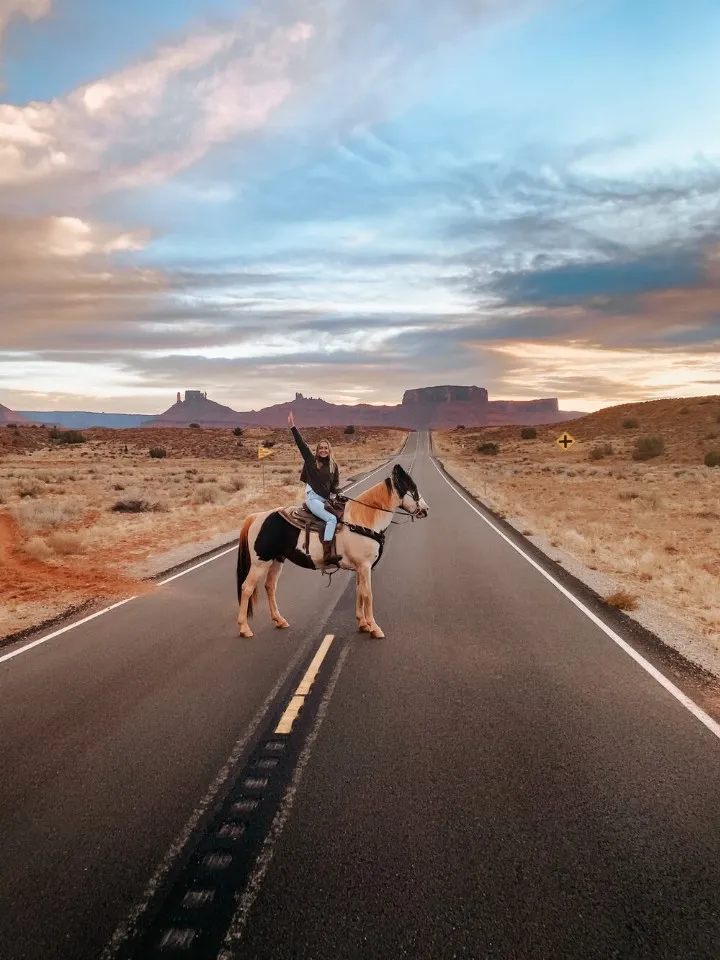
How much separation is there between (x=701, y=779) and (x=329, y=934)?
3.40m

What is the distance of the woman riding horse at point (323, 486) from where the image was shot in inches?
328

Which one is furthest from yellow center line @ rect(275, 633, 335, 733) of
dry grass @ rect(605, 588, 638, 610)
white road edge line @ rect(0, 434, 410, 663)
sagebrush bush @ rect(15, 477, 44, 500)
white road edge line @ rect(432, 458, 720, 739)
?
sagebrush bush @ rect(15, 477, 44, 500)

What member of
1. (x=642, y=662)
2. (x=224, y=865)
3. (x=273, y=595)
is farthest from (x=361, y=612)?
(x=224, y=865)

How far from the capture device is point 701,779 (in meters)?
4.80

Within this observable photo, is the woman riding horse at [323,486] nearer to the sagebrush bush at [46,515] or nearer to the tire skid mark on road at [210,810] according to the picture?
the tire skid mark on road at [210,810]

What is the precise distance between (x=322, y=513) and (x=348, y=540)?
55cm

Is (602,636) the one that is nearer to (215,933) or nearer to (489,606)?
(489,606)

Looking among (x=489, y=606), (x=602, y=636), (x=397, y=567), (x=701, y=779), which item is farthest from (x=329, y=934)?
(x=397, y=567)

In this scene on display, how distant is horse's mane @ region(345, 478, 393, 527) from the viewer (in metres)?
8.48

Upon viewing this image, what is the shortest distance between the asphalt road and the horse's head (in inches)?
73.1

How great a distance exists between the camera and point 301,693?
252 inches

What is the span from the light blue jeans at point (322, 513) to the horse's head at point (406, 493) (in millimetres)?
1007

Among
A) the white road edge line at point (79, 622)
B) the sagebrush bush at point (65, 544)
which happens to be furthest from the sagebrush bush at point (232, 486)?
the white road edge line at point (79, 622)

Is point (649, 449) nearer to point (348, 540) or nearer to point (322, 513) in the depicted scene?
point (348, 540)
